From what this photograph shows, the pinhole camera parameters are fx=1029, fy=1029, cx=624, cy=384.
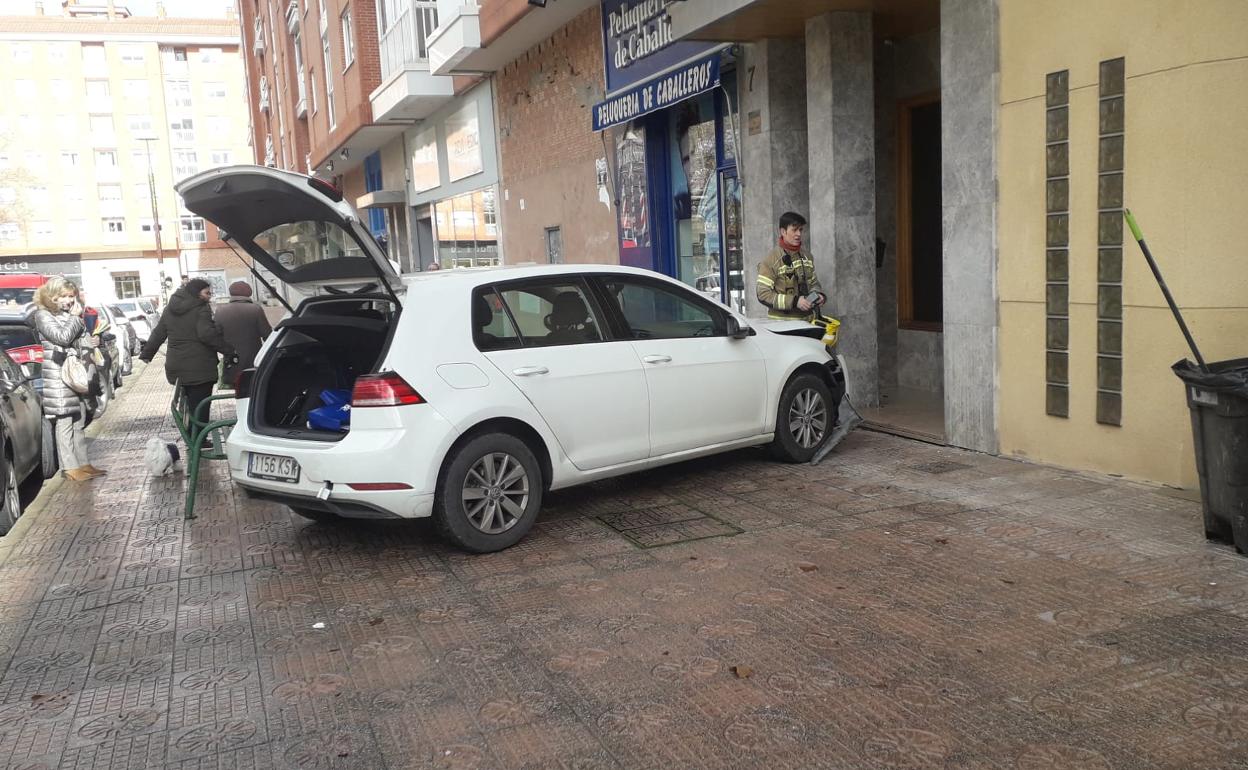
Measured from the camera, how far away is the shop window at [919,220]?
11.0m

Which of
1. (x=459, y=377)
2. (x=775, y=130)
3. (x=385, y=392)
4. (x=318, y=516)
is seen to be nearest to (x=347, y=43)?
(x=775, y=130)

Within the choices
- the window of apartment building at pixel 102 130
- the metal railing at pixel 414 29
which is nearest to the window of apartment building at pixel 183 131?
the window of apartment building at pixel 102 130

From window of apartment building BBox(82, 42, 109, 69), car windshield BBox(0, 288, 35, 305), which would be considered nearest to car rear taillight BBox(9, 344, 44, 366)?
car windshield BBox(0, 288, 35, 305)

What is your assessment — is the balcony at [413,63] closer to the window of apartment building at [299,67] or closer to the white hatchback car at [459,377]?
the window of apartment building at [299,67]

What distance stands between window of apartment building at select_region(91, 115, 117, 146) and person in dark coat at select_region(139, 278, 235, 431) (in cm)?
7818

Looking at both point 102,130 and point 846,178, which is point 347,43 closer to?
point 846,178

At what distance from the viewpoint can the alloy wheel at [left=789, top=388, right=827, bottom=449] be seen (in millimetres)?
7863

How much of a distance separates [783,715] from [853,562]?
1855 millimetres

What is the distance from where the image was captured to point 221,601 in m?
5.45

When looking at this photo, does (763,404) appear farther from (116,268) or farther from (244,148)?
(244,148)

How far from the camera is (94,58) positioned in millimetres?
76250

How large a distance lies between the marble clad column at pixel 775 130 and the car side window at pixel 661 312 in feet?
11.5

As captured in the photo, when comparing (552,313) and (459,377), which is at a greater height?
(552,313)

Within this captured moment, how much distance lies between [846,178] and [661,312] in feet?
11.4
